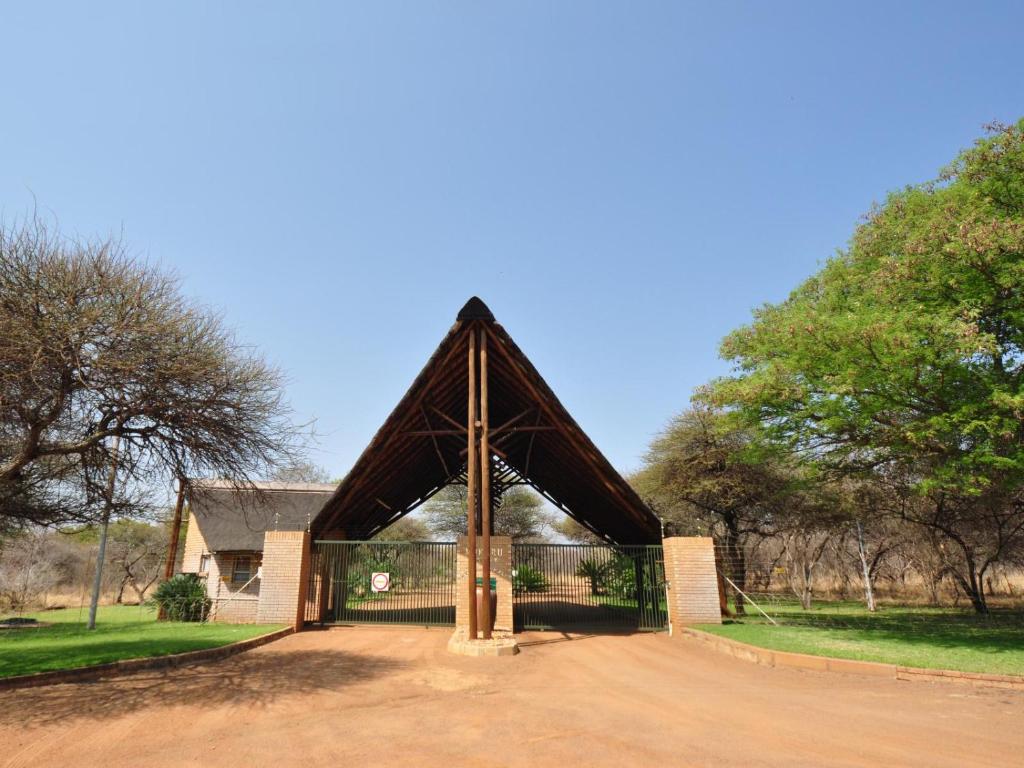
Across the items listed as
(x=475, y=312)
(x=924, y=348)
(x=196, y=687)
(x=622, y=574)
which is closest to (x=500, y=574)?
(x=475, y=312)

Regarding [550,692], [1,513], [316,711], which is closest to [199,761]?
[316,711]

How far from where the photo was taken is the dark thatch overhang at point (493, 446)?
44.1 feet

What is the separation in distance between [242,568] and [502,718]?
75.3 ft

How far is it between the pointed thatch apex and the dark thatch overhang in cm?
2

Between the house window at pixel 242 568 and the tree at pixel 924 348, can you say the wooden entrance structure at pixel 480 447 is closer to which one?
the tree at pixel 924 348

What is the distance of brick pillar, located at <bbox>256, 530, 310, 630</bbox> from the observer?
14.2 m

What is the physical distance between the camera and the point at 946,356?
9852 mm

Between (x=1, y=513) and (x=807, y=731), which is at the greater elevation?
(x=1, y=513)

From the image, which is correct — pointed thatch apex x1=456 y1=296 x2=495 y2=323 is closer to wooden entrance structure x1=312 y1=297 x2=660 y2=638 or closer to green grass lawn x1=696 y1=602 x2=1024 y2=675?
wooden entrance structure x1=312 y1=297 x2=660 y2=638

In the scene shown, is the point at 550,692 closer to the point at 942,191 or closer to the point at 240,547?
the point at 942,191

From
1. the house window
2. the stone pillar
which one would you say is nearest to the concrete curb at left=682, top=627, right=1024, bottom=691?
the stone pillar

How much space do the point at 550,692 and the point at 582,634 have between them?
6.62 metres

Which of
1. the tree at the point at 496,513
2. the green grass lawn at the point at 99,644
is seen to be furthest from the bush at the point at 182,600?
the tree at the point at 496,513

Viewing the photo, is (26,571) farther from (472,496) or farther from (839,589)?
(839,589)
